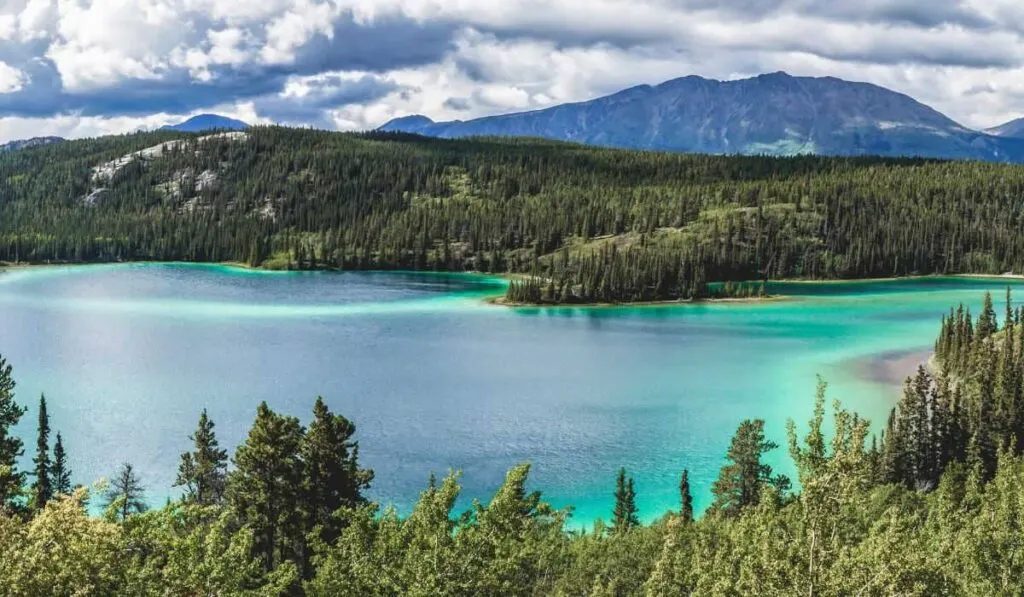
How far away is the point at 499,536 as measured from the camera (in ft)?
91.2

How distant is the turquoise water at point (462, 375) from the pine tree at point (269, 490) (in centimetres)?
1356

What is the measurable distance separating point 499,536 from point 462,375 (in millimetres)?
73973

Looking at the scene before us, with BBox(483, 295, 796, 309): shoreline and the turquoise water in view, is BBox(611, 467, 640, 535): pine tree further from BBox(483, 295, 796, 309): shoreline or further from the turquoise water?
BBox(483, 295, 796, 309): shoreline

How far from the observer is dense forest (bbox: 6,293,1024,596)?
53.6 ft

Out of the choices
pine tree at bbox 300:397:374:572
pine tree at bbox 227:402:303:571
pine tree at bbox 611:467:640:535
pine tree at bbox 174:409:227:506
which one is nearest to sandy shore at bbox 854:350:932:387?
pine tree at bbox 611:467:640:535

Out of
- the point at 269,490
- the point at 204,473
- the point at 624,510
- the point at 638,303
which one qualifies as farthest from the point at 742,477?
the point at 638,303

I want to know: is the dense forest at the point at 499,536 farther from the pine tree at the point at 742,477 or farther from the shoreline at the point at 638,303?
the shoreline at the point at 638,303

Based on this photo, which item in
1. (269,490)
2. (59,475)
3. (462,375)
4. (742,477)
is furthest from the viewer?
(462,375)

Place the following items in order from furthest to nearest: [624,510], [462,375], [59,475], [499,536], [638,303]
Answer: [638,303] → [462,375] → [59,475] → [624,510] → [499,536]

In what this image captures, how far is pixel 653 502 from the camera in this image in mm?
60219

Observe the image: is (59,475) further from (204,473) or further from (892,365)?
(892,365)

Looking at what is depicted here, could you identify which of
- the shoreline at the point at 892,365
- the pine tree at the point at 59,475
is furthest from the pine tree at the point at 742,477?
the shoreline at the point at 892,365

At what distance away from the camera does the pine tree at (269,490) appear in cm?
4275

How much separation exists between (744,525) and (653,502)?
3037 centimetres
